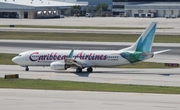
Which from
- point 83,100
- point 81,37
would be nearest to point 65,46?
point 81,37

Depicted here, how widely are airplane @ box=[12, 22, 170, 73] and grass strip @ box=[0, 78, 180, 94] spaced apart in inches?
391

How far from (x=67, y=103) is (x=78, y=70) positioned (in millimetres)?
26705

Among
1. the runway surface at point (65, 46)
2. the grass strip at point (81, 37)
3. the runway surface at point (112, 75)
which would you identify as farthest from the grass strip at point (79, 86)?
the grass strip at point (81, 37)

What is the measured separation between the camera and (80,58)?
67.1m

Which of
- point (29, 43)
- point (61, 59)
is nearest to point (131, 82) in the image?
point (61, 59)

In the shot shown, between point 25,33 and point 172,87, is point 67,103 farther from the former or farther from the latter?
point 25,33

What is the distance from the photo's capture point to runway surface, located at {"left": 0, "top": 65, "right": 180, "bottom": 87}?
57.7 metres

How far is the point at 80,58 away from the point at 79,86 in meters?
14.8

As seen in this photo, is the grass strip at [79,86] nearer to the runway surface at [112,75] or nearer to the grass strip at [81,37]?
the runway surface at [112,75]

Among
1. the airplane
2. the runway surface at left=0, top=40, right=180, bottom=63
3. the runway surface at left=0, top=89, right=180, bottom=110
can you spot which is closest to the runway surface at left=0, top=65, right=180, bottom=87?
the airplane

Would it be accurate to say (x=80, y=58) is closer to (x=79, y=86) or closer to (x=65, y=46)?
(x=79, y=86)

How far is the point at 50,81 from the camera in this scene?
186 ft

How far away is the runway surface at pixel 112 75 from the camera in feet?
189

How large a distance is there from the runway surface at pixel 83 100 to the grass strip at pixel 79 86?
3033mm
